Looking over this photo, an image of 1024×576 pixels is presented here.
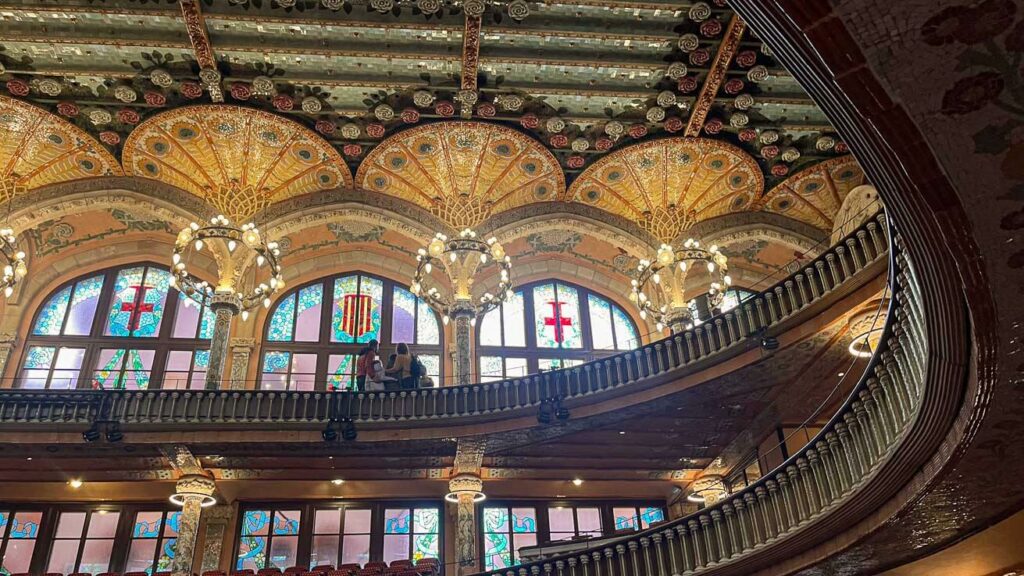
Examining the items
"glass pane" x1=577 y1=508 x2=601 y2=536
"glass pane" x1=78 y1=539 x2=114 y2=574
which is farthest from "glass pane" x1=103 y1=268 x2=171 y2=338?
"glass pane" x1=577 y1=508 x2=601 y2=536

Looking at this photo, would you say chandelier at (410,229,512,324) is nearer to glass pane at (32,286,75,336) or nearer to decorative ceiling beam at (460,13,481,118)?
decorative ceiling beam at (460,13,481,118)

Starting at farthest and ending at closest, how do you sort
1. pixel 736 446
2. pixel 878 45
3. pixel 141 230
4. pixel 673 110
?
pixel 141 230 → pixel 673 110 → pixel 736 446 → pixel 878 45

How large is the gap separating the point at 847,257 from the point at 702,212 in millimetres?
6530

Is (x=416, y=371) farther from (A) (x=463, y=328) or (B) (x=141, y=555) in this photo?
(B) (x=141, y=555)

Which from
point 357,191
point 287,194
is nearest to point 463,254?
point 357,191

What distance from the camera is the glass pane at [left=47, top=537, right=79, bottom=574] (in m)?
13.9

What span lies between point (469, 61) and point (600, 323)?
295 inches

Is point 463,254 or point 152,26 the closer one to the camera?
point 152,26

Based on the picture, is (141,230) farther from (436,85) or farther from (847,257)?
(847,257)

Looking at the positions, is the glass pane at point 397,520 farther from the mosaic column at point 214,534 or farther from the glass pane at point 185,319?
the glass pane at point 185,319

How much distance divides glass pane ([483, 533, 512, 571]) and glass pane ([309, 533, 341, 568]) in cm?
278

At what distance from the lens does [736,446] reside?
44.8 ft

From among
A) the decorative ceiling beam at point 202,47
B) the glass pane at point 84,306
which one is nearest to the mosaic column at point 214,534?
the glass pane at point 84,306

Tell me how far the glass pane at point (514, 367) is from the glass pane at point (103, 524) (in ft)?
26.7
